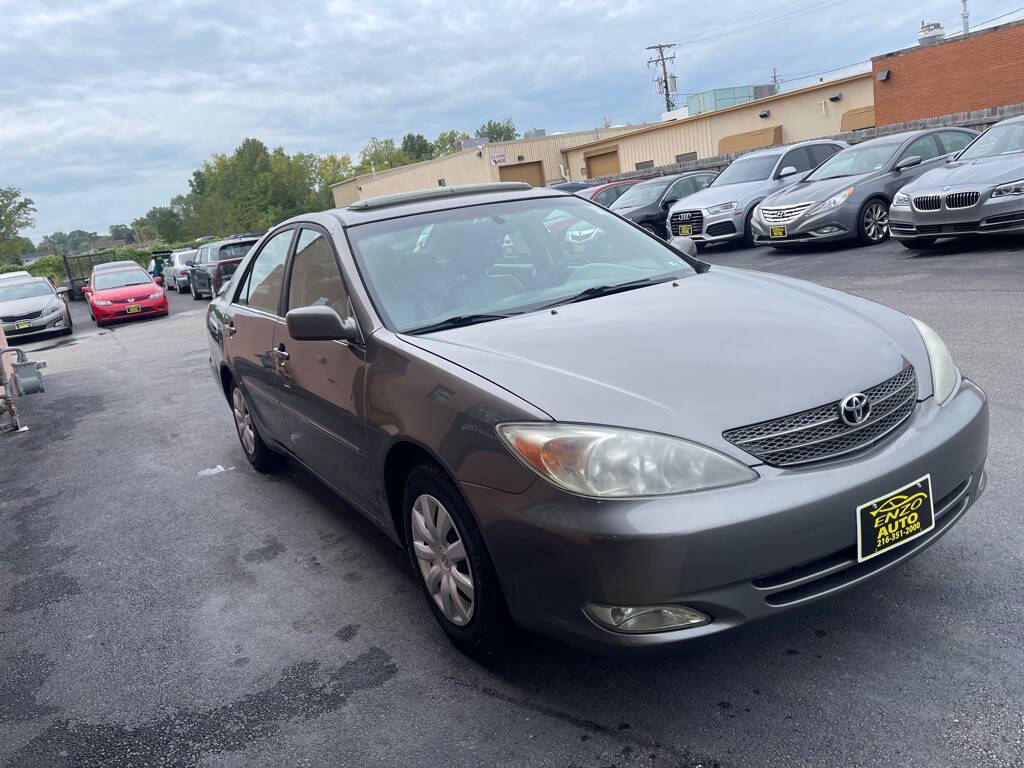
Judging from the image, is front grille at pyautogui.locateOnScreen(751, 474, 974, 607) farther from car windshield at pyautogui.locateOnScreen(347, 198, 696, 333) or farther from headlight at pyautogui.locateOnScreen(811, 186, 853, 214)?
headlight at pyautogui.locateOnScreen(811, 186, 853, 214)

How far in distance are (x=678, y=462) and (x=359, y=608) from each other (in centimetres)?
182

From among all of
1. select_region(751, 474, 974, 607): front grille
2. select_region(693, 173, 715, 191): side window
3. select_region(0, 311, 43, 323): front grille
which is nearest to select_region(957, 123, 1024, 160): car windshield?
select_region(693, 173, 715, 191): side window

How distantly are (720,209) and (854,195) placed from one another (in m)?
3.21

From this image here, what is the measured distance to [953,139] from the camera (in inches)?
541

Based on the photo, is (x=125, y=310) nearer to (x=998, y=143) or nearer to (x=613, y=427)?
(x=998, y=143)

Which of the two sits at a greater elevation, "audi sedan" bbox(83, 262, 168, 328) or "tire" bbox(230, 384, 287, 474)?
"audi sedan" bbox(83, 262, 168, 328)

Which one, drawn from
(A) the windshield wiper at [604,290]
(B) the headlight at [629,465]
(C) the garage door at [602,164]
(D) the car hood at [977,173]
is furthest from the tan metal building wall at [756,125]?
(B) the headlight at [629,465]

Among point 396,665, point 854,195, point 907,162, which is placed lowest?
point 396,665

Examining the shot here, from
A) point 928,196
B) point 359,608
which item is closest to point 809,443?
point 359,608

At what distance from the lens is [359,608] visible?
3.69m

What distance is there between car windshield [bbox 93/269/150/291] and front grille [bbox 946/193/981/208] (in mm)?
17864

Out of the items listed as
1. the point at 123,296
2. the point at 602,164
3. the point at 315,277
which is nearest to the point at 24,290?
the point at 123,296

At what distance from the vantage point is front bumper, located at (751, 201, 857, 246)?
12.5m

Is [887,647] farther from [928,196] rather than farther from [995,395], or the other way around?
[928,196]
